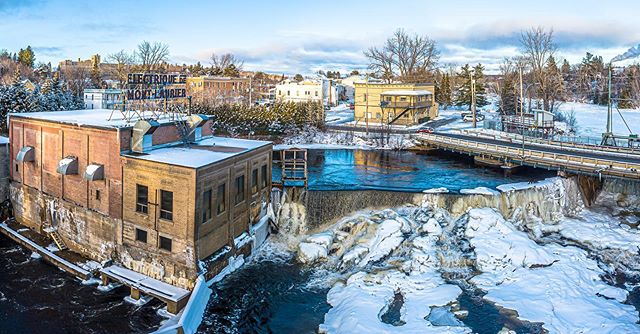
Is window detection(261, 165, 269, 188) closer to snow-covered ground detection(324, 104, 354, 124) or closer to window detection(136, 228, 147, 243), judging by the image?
window detection(136, 228, 147, 243)

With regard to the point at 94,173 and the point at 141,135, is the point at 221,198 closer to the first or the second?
the point at 141,135

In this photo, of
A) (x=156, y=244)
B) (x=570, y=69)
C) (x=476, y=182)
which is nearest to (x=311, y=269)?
(x=156, y=244)

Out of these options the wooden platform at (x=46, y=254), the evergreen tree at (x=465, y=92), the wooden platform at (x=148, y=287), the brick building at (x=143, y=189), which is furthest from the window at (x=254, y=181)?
the evergreen tree at (x=465, y=92)

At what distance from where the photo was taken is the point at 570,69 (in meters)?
140

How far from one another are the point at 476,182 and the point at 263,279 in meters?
20.9

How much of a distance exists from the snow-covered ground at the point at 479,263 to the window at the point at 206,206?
6.50 metres

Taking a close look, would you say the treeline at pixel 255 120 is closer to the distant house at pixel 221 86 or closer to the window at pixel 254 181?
the distant house at pixel 221 86

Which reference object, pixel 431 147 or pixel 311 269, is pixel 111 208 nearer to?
pixel 311 269

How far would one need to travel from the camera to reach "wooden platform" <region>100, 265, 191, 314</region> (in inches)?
950

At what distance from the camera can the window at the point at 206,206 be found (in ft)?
86.9

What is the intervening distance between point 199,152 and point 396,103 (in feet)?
168

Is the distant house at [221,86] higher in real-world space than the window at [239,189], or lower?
higher

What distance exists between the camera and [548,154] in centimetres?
4228

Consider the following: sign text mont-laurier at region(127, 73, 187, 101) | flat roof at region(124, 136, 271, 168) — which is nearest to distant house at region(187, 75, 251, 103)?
sign text mont-laurier at region(127, 73, 187, 101)
